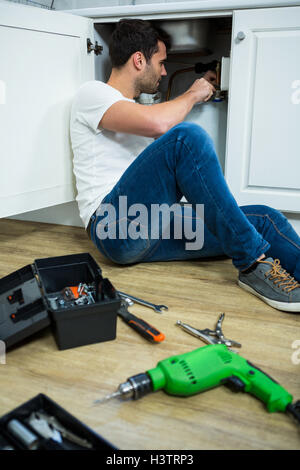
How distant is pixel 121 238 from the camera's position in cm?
125

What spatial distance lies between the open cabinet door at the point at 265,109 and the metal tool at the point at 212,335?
2.11ft

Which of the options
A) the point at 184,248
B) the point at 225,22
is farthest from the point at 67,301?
the point at 225,22

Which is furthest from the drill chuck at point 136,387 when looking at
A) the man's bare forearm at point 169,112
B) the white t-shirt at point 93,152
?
the man's bare forearm at point 169,112

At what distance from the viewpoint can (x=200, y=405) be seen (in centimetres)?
77

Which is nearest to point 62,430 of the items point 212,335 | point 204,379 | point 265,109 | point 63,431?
point 63,431

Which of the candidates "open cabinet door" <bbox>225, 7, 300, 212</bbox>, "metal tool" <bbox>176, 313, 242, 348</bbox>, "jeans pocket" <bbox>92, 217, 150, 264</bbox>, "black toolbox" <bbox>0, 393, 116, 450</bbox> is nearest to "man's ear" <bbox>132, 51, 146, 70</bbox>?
"open cabinet door" <bbox>225, 7, 300, 212</bbox>

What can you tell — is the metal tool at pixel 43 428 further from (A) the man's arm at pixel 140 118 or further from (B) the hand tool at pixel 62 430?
(A) the man's arm at pixel 140 118

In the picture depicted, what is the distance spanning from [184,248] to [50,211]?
0.81 metres

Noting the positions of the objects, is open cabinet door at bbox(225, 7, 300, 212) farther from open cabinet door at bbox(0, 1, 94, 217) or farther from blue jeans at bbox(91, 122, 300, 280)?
open cabinet door at bbox(0, 1, 94, 217)

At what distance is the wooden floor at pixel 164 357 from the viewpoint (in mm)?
704

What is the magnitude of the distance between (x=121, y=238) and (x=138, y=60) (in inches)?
24.7

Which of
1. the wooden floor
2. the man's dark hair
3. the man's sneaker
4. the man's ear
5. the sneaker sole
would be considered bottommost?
the wooden floor

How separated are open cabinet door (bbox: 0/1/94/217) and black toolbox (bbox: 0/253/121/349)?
1.26 feet

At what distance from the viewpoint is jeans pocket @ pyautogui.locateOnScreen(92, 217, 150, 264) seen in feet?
4.02
